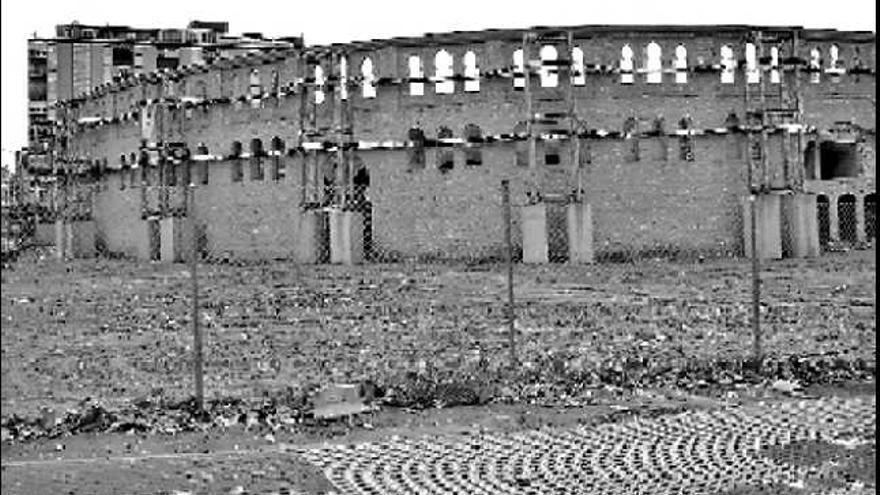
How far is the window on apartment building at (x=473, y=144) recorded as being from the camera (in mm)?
36000

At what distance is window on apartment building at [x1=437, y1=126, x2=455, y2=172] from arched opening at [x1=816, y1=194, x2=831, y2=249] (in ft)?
40.9

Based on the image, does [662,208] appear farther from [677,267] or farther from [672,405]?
[672,405]

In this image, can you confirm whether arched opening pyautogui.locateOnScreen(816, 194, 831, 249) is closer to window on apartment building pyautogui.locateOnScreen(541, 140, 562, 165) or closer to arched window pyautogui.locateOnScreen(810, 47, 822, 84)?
arched window pyautogui.locateOnScreen(810, 47, 822, 84)

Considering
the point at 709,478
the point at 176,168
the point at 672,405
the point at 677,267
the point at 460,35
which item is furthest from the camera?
the point at 176,168

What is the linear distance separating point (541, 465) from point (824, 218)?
33262 mm

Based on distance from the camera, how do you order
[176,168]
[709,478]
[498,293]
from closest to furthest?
[709,478]
[498,293]
[176,168]

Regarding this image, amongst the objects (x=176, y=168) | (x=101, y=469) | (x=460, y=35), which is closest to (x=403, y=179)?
(x=460, y=35)

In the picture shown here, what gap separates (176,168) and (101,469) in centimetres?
3747

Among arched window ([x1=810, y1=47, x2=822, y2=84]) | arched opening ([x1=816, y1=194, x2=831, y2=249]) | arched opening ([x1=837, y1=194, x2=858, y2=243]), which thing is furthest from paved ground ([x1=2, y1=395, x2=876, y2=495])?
arched opening ([x1=837, y1=194, x2=858, y2=243])

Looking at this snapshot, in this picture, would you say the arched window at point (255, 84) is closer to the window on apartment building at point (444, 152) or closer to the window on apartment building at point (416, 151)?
the window on apartment building at point (416, 151)

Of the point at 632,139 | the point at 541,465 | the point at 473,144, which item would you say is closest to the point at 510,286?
the point at 541,465

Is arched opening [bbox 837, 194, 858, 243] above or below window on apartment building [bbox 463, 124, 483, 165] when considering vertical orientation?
below

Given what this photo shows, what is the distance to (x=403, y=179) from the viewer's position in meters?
36.8

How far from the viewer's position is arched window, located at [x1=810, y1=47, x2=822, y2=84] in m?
37.4
